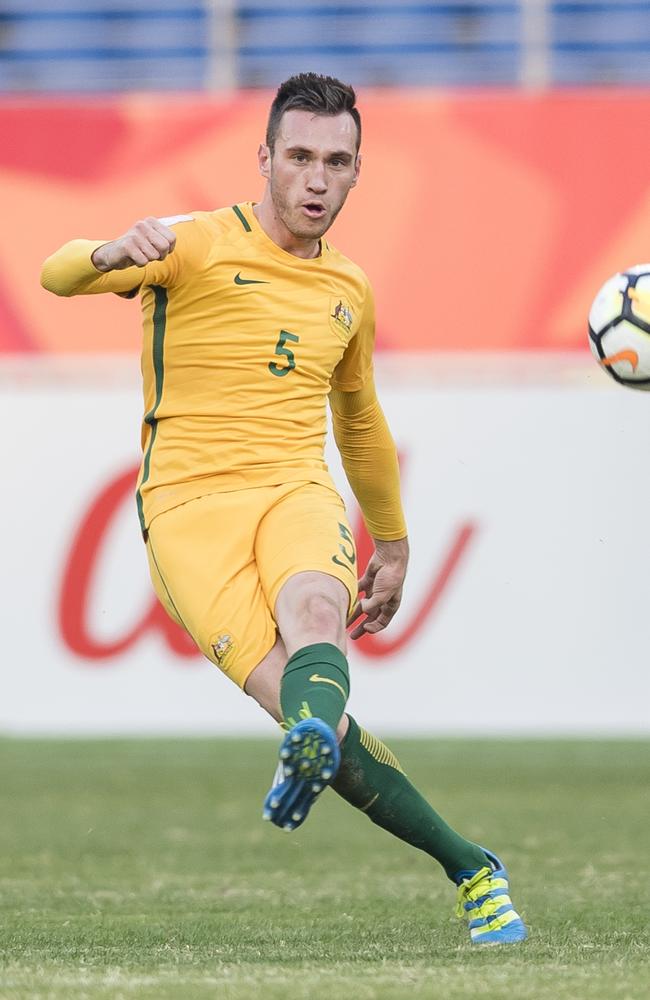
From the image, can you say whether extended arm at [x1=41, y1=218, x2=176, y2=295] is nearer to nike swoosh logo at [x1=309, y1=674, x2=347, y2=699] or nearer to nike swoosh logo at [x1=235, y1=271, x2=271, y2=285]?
nike swoosh logo at [x1=235, y1=271, x2=271, y2=285]

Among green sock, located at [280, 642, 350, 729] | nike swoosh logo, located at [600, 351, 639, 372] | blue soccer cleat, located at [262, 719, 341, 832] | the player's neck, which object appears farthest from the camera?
nike swoosh logo, located at [600, 351, 639, 372]

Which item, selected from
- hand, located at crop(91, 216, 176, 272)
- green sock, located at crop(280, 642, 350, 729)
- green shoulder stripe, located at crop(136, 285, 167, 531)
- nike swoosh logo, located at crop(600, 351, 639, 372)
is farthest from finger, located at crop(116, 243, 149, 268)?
nike swoosh logo, located at crop(600, 351, 639, 372)

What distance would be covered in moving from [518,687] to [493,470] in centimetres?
150

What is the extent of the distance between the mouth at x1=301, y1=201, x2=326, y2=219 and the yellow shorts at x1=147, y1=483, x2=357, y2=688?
0.75 metres

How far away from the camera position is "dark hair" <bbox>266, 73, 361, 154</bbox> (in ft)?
15.9

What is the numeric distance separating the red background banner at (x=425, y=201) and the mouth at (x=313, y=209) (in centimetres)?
808

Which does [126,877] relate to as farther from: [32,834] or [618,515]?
[618,515]

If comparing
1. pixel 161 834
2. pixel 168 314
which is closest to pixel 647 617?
pixel 161 834

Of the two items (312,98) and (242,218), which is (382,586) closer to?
(242,218)

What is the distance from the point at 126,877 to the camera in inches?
267

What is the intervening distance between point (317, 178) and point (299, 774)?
1.75 metres

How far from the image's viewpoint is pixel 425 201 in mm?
13133

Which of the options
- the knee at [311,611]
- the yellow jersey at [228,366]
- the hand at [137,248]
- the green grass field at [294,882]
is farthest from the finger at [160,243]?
the green grass field at [294,882]

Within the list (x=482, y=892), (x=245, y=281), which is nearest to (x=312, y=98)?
(x=245, y=281)
